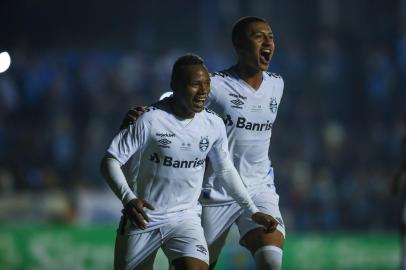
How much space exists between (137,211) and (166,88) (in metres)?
8.78

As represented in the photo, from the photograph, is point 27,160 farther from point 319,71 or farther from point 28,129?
point 319,71

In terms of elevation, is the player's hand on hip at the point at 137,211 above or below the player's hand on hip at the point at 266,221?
above

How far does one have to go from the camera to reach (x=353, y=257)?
45.7 ft

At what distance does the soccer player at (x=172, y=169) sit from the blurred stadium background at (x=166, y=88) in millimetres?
6850

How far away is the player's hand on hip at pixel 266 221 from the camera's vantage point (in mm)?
6317

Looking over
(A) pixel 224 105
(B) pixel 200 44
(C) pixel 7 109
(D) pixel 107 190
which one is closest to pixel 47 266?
(D) pixel 107 190

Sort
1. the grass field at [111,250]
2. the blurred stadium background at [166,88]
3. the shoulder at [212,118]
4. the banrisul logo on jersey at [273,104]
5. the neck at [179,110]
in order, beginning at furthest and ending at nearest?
1. the blurred stadium background at [166,88]
2. the grass field at [111,250]
3. the banrisul logo on jersey at [273,104]
4. the shoulder at [212,118]
5. the neck at [179,110]

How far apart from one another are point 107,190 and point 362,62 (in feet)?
15.7

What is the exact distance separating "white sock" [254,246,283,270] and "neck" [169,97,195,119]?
1.13 meters

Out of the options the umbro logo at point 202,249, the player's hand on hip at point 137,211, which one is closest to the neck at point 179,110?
the player's hand on hip at point 137,211

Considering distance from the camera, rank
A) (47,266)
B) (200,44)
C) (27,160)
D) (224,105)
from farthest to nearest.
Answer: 1. (200,44)
2. (27,160)
3. (47,266)
4. (224,105)

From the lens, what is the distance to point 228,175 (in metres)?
6.45

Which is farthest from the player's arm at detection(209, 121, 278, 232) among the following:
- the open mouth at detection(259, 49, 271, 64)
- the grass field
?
the grass field

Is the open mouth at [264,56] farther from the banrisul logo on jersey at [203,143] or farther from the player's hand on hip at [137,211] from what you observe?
the player's hand on hip at [137,211]
